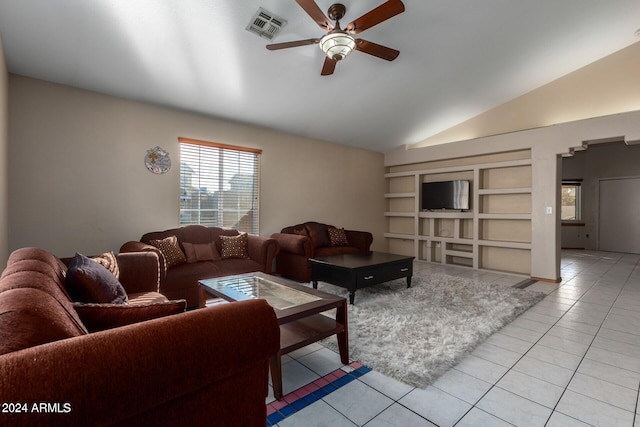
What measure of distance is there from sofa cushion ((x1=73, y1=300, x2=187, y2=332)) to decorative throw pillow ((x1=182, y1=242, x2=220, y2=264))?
2.63 m

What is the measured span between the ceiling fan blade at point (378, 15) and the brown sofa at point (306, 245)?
9.21 feet

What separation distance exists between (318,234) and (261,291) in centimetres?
299

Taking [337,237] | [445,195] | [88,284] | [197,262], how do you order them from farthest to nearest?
1. [445,195]
2. [337,237]
3. [197,262]
4. [88,284]

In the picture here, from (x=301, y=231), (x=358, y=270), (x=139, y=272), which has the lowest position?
(x=358, y=270)

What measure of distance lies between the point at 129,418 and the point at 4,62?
3.67 meters

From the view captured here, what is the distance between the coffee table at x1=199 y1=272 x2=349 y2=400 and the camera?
193 cm

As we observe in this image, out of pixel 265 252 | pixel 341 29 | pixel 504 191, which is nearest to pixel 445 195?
pixel 504 191

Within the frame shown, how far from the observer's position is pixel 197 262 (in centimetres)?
377

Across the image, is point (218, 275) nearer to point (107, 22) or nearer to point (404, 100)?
point (107, 22)

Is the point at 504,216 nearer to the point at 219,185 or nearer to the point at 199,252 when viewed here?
the point at 219,185

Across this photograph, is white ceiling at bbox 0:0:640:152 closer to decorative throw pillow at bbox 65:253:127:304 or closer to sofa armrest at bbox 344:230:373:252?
sofa armrest at bbox 344:230:373:252

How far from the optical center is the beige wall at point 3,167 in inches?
106

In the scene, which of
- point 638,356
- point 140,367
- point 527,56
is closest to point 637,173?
point 527,56

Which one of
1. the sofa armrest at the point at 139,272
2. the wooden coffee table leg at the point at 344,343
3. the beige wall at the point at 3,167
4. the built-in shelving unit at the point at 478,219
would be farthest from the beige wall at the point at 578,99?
the beige wall at the point at 3,167
